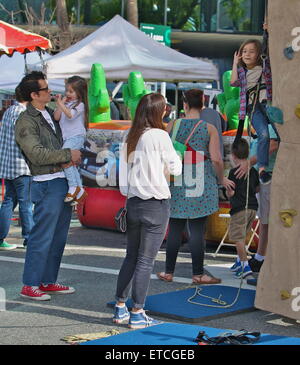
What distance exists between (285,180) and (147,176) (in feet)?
3.65

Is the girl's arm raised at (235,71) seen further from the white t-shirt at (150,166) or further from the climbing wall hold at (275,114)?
the white t-shirt at (150,166)

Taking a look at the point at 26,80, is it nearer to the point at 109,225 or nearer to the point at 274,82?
the point at 274,82

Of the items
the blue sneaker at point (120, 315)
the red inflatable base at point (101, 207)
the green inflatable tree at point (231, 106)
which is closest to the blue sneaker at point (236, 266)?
the blue sneaker at point (120, 315)

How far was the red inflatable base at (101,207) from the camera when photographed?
11.2 metres

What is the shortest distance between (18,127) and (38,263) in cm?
122

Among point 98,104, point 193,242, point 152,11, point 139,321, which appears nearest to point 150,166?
point 139,321

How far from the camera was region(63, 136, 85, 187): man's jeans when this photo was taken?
7.32 m

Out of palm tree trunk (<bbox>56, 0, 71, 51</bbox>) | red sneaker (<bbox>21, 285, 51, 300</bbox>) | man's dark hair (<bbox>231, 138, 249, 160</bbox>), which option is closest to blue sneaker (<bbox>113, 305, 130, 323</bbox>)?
red sneaker (<bbox>21, 285, 51, 300</bbox>)

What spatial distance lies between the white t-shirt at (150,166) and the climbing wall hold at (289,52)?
1.14m

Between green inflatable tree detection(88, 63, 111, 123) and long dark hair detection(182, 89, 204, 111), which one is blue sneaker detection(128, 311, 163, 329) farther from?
green inflatable tree detection(88, 63, 111, 123)

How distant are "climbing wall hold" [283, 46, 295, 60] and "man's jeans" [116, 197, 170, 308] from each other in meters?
1.51

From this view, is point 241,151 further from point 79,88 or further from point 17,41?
point 17,41

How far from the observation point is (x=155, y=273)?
8.66m

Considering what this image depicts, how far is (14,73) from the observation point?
2095cm
